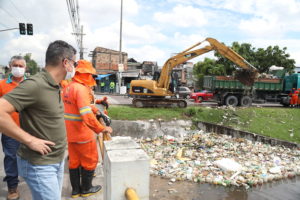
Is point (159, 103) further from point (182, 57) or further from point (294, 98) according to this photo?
point (294, 98)

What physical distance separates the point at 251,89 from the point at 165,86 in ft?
19.5

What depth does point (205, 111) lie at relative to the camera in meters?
9.50

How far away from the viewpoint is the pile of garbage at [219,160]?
16.3 feet

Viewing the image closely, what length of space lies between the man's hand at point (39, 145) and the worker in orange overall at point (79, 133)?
1150 mm

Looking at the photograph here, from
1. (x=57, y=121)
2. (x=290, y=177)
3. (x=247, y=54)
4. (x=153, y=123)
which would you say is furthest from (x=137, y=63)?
(x=57, y=121)

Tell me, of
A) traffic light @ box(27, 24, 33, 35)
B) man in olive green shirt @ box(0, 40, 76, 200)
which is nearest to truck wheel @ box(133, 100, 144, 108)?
man in olive green shirt @ box(0, 40, 76, 200)

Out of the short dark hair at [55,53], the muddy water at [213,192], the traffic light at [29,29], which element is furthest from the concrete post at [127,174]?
the traffic light at [29,29]

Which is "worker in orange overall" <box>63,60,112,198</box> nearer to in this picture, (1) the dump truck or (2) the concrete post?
(2) the concrete post

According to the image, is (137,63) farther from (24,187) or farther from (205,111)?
(24,187)

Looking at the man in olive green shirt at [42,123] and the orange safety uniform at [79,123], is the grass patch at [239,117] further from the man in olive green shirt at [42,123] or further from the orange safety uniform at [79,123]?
the man in olive green shirt at [42,123]

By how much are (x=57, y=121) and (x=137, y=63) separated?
36113 millimetres

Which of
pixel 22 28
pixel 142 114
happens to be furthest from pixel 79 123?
pixel 22 28

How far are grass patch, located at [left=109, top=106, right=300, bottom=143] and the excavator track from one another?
2.12 ft

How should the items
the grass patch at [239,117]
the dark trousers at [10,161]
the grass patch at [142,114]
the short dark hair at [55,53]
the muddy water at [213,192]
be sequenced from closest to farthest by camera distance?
1. the short dark hair at [55,53]
2. the dark trousers at [10,161]
3. the muddy water at [213,192]
4. the grass patch at [239,117]
5. the grass patch at [142,114]
